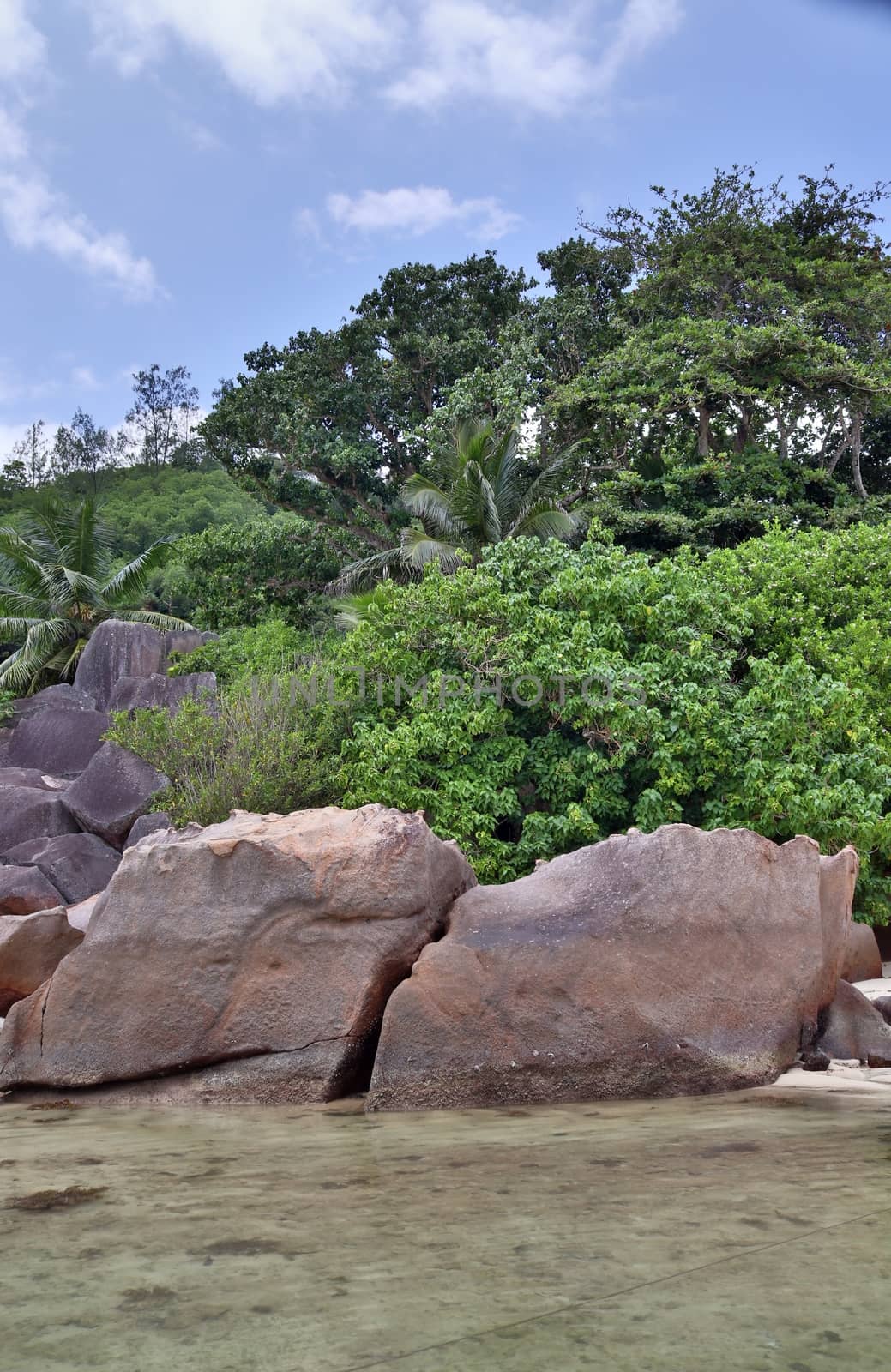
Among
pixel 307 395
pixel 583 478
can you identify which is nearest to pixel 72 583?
pixel 307 395

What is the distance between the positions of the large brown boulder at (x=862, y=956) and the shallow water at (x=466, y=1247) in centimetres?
368

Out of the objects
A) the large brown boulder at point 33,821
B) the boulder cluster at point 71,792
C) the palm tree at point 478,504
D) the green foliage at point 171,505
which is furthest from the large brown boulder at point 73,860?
the green foliage at point 171,505

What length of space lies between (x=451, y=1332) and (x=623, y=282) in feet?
82.4

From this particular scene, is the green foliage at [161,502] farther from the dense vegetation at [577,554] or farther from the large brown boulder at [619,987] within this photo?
the large brown boulder at [619,987]

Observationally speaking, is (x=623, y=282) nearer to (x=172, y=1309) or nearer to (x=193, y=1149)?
(x=193, y=1149)

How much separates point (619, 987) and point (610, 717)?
455 centimetres

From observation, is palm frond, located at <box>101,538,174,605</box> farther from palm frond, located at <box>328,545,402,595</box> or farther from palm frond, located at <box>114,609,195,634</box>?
palm frond, located at <box>328,545,402,595</box>

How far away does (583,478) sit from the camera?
22750 mm

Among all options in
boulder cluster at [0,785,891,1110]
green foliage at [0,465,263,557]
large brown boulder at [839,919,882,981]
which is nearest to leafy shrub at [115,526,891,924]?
large brown boulder at [839,919,882,981]

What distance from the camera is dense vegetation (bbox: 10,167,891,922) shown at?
11.0 metres

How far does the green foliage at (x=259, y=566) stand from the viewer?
24.7 m

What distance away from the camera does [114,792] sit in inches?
609

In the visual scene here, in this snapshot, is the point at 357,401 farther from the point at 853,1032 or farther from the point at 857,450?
the point at 853,1032

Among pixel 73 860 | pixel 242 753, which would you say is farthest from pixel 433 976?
pixel 73 860
